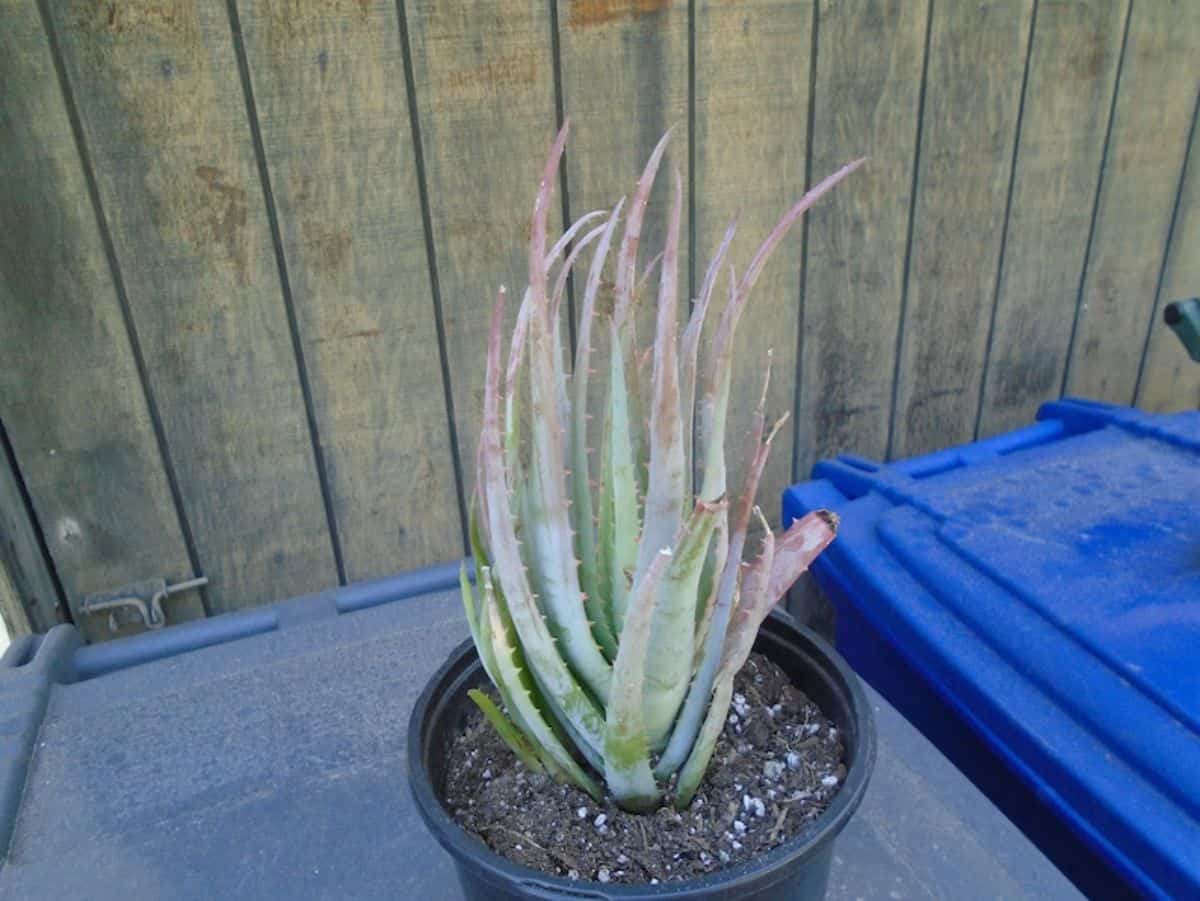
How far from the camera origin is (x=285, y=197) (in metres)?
0.96

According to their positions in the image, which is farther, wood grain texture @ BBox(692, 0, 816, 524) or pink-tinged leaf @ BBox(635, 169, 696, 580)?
wood grain texture @ BBox(692, 0, 816, 524)

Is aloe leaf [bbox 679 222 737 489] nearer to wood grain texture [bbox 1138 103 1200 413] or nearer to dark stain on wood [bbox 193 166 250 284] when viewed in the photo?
dark stain on wood [bbox 193 166 250 284]

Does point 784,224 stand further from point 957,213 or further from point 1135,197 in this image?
point 1135,197

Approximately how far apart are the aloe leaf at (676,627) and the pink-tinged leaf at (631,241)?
11 cm

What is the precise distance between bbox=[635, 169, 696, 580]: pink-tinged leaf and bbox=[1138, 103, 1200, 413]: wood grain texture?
1.23m

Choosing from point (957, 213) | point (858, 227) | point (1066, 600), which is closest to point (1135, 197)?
point (957, 213)

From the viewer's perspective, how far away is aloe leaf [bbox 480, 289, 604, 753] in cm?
45

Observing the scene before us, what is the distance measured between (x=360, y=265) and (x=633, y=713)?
2.27ft

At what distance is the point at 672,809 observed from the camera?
21.9 inches

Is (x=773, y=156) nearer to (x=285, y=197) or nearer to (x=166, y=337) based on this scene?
(x=285, y=197)

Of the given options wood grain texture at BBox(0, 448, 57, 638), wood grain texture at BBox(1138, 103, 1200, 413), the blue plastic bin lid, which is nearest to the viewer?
the blue plastic bin lid

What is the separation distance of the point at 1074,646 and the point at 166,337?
97 cm

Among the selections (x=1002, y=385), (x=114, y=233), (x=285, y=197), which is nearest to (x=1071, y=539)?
(x=1002, y=385)

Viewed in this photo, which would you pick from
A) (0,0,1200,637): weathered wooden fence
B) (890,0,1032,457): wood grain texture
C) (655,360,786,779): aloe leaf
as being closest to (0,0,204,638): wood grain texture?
(0,0,1200,637): weathered wooden fence
